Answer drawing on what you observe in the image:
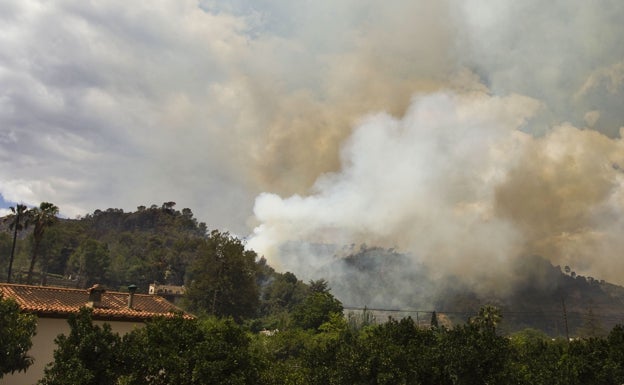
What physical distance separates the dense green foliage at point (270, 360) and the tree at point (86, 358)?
27 mm

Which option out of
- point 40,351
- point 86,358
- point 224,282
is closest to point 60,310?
point 40,351

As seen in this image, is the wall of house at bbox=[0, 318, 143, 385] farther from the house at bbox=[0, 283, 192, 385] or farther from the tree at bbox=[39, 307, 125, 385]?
the tree at bbox=[39, 307, 125, 385]

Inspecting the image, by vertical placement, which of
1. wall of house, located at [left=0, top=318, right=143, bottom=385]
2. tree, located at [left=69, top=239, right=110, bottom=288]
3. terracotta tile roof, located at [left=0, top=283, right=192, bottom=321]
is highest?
tree, located at [left=69, top=239, right=110, bottom=288]

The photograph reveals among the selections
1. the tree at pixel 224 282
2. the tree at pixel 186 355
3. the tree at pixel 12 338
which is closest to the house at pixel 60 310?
the tree at pixel 12 338

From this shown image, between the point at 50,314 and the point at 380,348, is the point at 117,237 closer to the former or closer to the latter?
the point at 50,314

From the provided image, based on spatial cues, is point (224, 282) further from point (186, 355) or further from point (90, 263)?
point (186, 355)

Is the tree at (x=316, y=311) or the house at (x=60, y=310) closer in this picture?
the house at (x=60, y=310)

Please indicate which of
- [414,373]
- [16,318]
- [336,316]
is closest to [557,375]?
[414,373]

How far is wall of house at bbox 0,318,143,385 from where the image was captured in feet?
71.2

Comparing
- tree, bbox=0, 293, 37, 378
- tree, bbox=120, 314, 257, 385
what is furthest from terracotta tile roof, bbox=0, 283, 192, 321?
tree, bbox=120, 314, 257, 385

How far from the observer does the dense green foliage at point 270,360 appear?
13.2 m

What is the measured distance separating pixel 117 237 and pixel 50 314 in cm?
16147

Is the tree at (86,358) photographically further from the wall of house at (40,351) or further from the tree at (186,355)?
the wall of house at (40,351)

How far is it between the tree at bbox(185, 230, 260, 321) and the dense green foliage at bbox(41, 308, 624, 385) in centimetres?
5592
